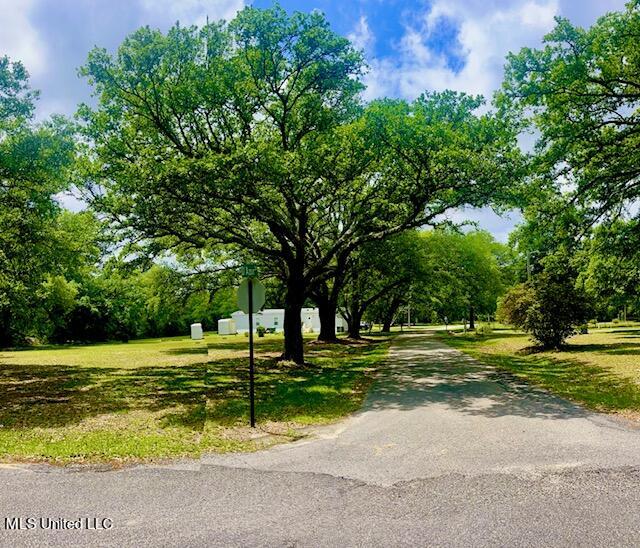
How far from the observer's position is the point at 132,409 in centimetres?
1026

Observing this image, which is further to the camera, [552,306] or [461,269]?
[461,269]

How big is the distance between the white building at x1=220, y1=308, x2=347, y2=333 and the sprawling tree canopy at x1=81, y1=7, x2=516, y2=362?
35861 millimetres

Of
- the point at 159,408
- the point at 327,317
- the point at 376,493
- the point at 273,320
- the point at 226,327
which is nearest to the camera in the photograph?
the point at 376,493

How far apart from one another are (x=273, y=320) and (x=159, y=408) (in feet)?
149

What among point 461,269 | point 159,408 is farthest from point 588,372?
point 461,269

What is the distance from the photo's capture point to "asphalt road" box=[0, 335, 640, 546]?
13.2 ft

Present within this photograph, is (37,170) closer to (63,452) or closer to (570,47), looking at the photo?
(63,452)

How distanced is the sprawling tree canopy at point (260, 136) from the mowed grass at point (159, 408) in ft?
15.0

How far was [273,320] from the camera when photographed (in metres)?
55.6

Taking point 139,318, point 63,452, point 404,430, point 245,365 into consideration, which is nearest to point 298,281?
point 245,365

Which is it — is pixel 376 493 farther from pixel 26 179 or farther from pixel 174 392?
pixel 26 179

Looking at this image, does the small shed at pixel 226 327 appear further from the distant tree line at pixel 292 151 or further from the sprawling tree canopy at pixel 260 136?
the sprawling tree canopy at pixel 260 136

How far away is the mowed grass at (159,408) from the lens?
7109mm

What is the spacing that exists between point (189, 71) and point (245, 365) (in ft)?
34.6
